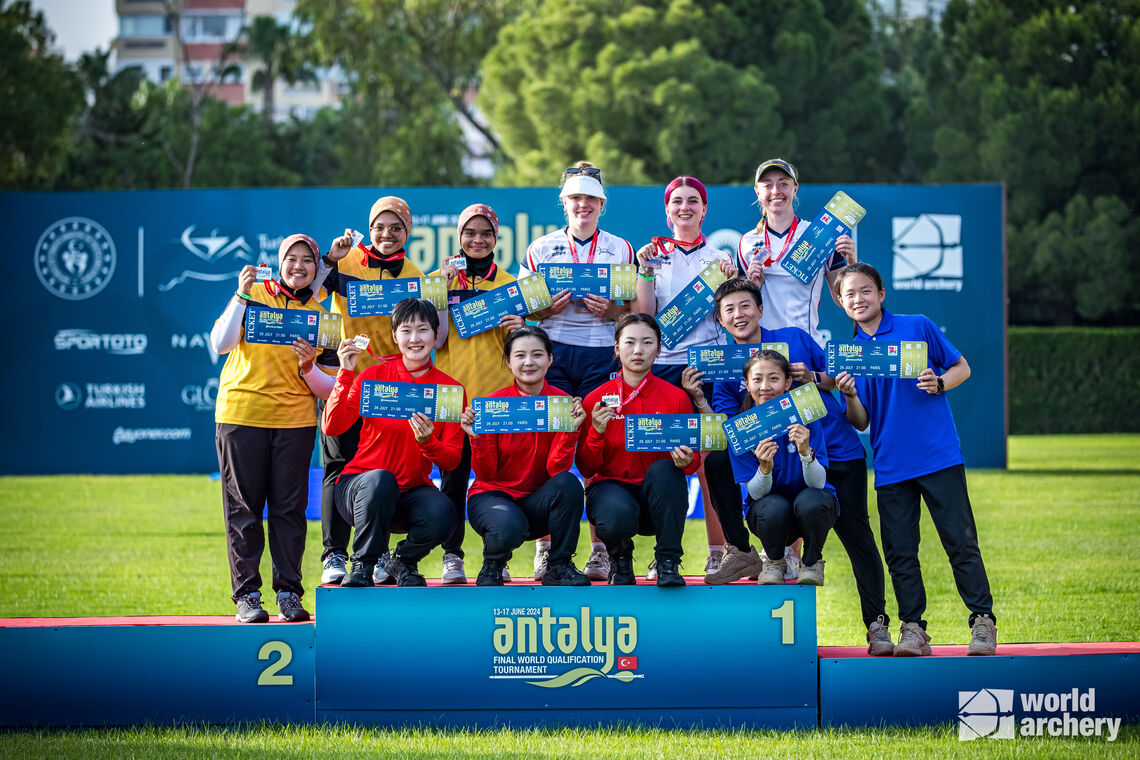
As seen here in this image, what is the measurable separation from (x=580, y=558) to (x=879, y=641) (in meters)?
4.55

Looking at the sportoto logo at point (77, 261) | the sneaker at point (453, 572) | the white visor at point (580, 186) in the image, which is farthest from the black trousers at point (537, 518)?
the sportoto logo at point (77, 261)

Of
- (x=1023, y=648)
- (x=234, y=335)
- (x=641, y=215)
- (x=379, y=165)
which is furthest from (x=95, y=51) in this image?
(x=1023, y=648)

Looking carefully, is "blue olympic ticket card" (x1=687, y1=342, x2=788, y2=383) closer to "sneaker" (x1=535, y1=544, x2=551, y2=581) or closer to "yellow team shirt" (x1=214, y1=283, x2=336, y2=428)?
"sneaker" (x1=535, y1=544, x2=551, y2=581)

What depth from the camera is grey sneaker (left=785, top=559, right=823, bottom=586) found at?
527cm

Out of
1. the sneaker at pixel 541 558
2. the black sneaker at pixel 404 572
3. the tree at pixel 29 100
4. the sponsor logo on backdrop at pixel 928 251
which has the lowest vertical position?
the sneaker at pixel 541 558

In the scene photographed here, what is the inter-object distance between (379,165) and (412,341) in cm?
2610

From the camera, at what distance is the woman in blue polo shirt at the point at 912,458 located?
529 centimetres

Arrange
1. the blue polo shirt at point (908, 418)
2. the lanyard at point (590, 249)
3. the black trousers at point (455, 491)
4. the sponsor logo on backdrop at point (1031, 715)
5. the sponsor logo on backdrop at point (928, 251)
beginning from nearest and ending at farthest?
the sponsor logo on backdrop at point (1031, 715), the blue polo shirt at point (908, 418), the black trousers at point (455, 491), the lanyard at point (590, 249), the sponsor logo on backdrop at point (928, 251)

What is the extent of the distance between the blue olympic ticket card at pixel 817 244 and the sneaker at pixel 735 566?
133 cm

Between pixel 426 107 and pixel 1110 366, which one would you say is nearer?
pixel 1110 366

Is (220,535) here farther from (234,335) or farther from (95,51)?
(95,51)

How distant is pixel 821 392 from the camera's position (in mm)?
5820

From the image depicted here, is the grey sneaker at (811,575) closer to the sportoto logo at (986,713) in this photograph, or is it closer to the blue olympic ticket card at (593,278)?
the sportoto logo at (986,713)

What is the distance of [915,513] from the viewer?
5.45 metres
